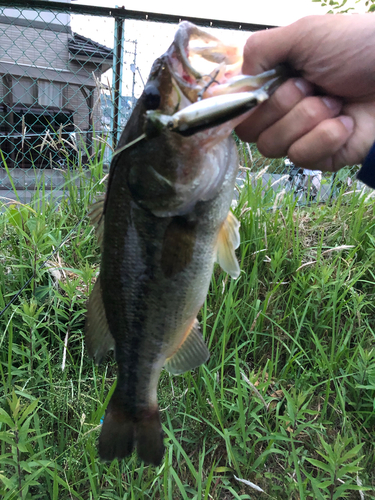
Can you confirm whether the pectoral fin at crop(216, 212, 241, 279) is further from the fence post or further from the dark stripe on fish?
the fence post

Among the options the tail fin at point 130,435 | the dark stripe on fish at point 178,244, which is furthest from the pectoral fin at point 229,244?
the tail fin at point 130,435

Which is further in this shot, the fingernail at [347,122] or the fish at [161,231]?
the fingernail at [347,122]

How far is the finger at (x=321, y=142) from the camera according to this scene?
3.69 ft

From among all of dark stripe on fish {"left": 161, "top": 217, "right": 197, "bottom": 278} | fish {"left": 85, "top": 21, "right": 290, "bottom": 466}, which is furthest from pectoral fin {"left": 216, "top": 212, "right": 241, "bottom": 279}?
dark stripe on fish {"left": 161, "top": 217, "right": 197, "bottom": 278}

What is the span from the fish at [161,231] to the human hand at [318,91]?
0.43 ft

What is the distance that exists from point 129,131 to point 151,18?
3.19 metres

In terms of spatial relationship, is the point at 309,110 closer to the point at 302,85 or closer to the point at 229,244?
the point at 302,85

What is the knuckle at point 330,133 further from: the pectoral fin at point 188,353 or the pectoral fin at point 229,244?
the pectoral fin at point 188,353

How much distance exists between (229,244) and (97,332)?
0.57m

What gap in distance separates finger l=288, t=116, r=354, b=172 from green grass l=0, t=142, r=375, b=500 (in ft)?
2.70

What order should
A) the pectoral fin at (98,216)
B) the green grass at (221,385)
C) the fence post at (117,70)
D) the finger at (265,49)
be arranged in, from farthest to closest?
the fence post at (117,70)
the green grass at (221,385)
the pectoral fin at (98,216)
the finger at (265,49)

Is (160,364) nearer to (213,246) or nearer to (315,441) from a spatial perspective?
(213,246)

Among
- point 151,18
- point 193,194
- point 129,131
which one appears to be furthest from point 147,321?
point 151,18

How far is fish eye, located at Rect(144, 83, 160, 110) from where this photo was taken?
97 cm
